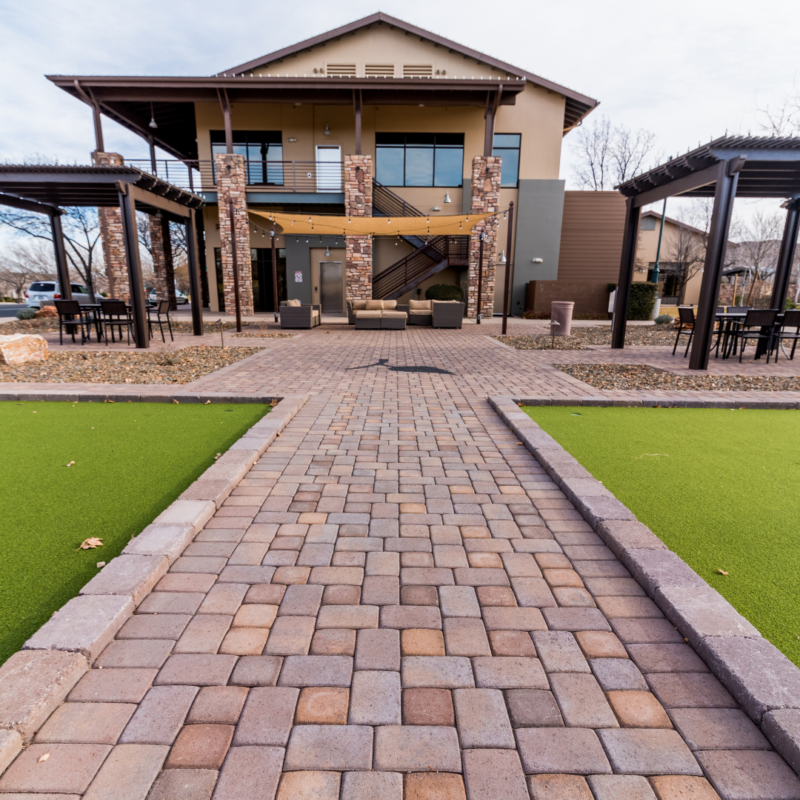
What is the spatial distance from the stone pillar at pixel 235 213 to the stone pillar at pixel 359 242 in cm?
366

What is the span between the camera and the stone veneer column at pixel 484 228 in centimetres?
1653

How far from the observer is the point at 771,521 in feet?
8.92

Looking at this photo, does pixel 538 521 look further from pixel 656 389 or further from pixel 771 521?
pixel 656 389

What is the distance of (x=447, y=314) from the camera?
1459 centimetres

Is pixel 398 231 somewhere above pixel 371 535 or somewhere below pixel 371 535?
above

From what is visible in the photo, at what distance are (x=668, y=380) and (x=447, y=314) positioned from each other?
8.46m

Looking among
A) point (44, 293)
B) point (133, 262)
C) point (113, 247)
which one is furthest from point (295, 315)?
point (44, 293)

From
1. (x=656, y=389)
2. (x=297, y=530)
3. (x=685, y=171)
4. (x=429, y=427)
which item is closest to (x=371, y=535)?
(x=297, y=530)

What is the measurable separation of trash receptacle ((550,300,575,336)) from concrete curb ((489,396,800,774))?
9642 mm

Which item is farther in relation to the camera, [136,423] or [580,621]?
[136,423]

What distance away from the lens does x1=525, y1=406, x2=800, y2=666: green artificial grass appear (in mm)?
2127

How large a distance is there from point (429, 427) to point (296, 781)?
10.9 feet

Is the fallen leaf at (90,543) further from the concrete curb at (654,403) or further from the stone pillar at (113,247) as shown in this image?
the stone pillar at (113,247)

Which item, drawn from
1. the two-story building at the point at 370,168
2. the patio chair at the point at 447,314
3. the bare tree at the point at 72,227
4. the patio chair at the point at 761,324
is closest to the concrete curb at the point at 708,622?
the patio chair at the point at 761,324
